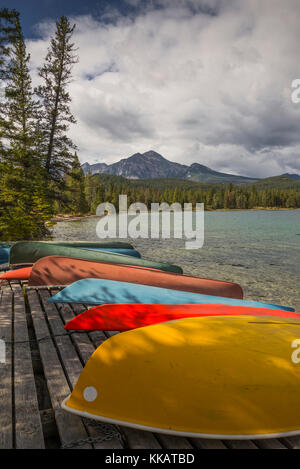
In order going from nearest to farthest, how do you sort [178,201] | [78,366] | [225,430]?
[225,430] < [78,366] < [178,201]

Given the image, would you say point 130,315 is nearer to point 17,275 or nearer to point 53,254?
point 17,275

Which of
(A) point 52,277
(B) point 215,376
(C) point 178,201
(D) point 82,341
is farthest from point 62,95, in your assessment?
(C) point 178,201

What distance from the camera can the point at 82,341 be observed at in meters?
3.70

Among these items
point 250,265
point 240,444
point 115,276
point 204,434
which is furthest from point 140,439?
point 250,265

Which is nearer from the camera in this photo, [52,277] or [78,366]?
[78,366]

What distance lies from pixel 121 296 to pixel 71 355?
224 centimetres

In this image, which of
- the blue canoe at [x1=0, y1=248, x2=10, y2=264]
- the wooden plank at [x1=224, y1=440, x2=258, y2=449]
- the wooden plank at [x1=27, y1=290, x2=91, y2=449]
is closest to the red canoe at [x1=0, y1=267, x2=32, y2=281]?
the wooden plank at [x1=27, y1=290, x2=91, y2=449]

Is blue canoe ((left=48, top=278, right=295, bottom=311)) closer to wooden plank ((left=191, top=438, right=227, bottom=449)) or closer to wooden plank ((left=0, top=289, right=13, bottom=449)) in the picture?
wooden plank ((left=0, top=289, right=13, bottom=449))

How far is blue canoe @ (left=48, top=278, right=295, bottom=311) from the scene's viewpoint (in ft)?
17.5

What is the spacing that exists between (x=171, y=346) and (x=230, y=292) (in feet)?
16.1

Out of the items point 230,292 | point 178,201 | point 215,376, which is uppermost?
point 178,201

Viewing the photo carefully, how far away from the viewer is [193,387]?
2342 mm
